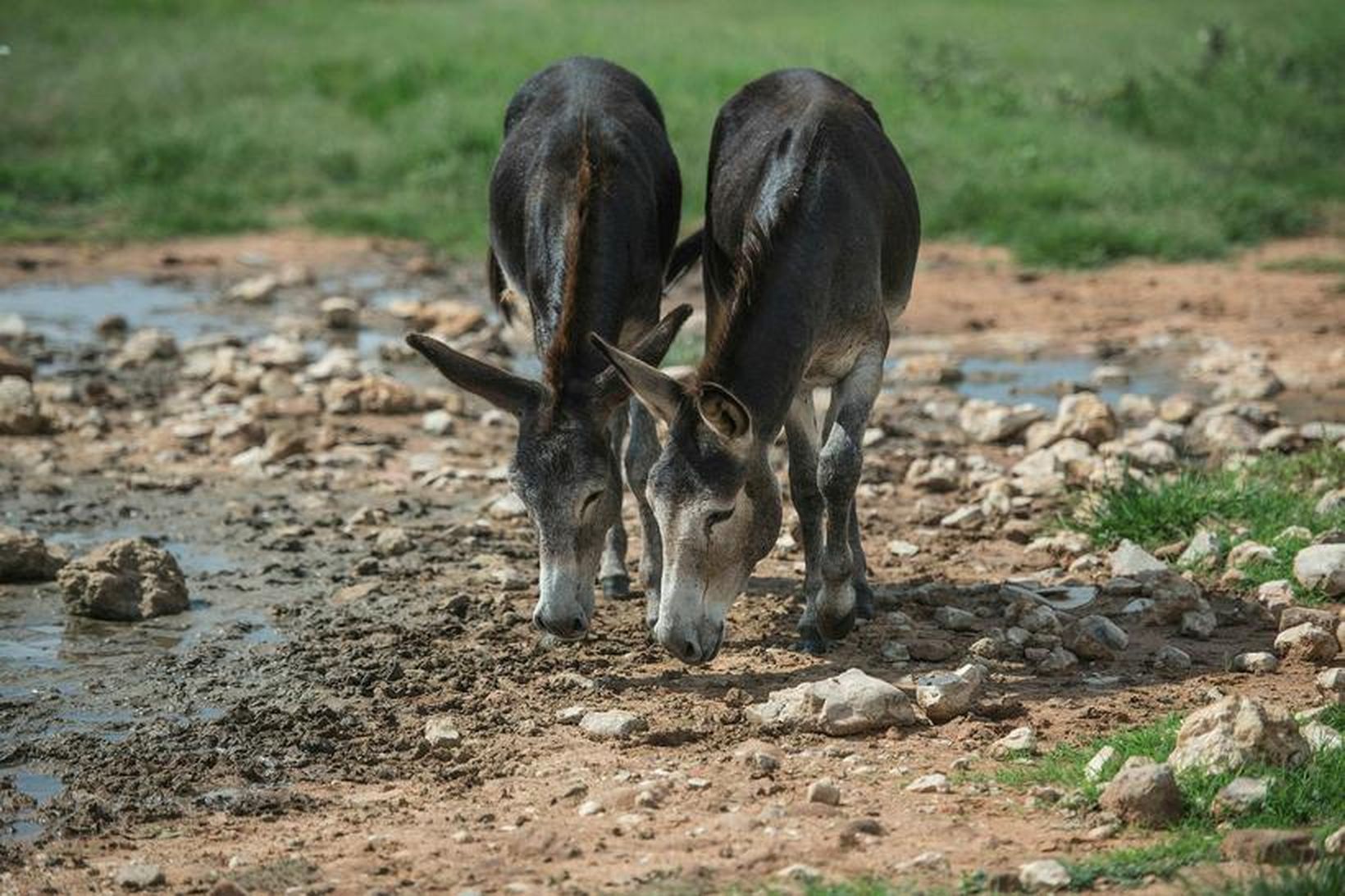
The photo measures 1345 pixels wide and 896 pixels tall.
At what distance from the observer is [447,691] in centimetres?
741

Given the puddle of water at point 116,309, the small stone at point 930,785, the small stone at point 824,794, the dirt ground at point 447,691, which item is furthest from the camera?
the puddle of water at point 116,309

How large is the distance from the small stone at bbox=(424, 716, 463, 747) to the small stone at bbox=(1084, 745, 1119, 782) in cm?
213

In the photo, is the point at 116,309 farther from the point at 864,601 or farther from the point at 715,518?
the point at 715,518

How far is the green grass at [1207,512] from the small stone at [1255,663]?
1288mm

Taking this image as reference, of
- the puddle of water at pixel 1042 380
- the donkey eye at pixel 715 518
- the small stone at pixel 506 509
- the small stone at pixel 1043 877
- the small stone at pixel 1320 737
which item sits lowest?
the small stone at pixel 506 509

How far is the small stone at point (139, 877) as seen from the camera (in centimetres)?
561

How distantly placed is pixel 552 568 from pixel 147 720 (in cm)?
156

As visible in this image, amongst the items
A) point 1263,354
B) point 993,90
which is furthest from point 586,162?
point 993,90

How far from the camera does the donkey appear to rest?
22.7 ft

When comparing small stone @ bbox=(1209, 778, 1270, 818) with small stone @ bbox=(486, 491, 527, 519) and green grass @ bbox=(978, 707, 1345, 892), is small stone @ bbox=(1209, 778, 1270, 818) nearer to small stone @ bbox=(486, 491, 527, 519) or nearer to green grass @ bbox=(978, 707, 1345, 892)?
green grass @ bbox=(978, 707, 1345, 892)

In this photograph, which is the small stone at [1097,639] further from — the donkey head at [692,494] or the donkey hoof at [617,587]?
the donkey hoof at [617,587]

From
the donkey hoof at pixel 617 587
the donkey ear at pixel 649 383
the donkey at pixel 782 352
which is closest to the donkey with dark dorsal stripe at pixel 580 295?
the donkey hoof at pixel 617 587

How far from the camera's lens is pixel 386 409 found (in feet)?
39.7

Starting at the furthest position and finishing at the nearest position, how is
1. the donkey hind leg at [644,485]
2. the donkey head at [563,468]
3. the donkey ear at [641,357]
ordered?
the donkey hind leg at [644,485], the donkey ear at [641,357], the donkey head at [563,468]
